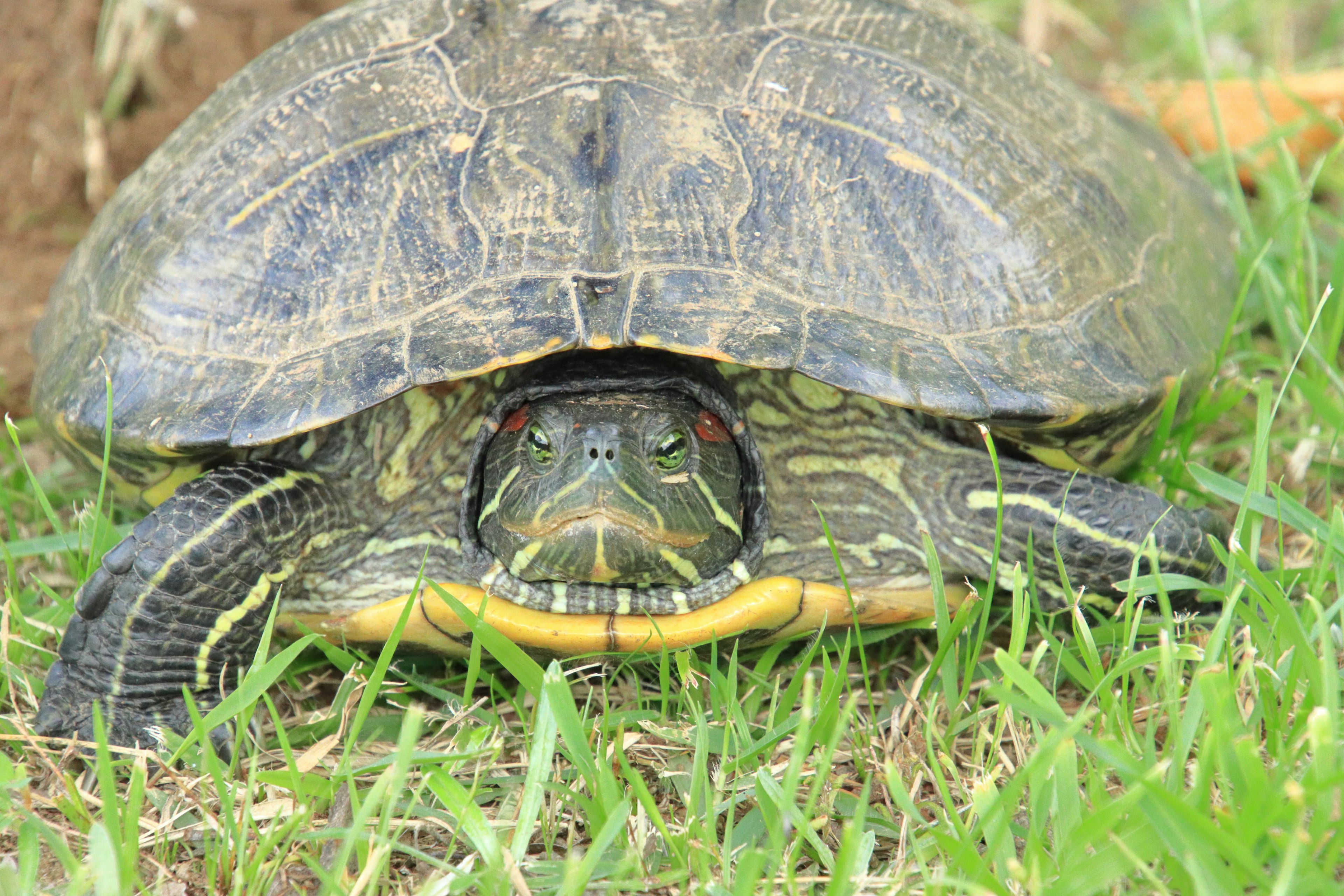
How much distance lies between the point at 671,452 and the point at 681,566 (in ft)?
0.96

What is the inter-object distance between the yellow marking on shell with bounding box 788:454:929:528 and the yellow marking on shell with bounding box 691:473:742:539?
310 millimetres

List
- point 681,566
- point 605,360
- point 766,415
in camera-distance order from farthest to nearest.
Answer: point 766,415 < point 605,360 < point 681,566

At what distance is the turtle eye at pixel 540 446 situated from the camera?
8.48 ft

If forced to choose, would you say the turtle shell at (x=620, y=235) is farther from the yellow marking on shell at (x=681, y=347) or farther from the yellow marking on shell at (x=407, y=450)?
the yellow marking on shell at (x=407, y=450)

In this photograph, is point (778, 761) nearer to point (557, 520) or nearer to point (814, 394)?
point (557, 520)

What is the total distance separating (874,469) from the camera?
291cm

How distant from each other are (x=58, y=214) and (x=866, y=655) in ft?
12.5

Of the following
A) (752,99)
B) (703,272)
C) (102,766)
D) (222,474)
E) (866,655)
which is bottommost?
(866,655)

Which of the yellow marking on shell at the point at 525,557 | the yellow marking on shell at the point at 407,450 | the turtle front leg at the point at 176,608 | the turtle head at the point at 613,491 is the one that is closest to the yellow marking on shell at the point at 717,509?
the turtle head at the point at 613,491

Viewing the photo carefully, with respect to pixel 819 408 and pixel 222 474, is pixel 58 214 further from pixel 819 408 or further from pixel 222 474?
pixel 819 408

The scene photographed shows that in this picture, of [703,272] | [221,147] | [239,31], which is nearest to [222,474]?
[221,147]

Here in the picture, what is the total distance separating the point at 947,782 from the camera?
2.44 m

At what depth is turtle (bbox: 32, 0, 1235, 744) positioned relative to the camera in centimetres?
255

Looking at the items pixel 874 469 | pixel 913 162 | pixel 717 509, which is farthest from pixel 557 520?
pixel 913 162
